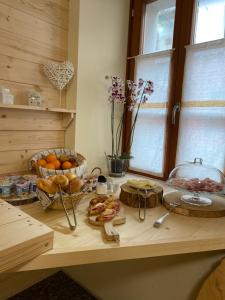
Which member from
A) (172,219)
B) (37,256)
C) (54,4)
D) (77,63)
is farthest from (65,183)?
(54,4)

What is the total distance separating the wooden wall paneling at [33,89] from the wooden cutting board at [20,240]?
2.64 feet

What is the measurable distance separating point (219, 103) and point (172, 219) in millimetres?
748

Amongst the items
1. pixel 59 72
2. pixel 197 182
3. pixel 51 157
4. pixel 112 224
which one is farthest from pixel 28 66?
pixel 197 182

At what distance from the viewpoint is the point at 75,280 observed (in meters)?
1.54

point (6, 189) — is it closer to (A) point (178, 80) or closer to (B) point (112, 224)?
(B) point (112, 224)

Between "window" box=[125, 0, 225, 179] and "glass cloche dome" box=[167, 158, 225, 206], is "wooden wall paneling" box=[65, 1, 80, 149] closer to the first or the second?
"window" box=[125, 0, 225, 179]

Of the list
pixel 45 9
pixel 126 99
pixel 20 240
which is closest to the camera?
pixel 20 240

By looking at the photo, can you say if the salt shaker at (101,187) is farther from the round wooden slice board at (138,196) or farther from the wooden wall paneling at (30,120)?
the wooden wall paneling at (30,120)

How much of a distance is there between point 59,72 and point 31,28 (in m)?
0.29

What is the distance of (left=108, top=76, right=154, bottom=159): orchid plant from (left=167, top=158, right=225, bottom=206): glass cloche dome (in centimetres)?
52

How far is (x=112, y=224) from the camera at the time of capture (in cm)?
86

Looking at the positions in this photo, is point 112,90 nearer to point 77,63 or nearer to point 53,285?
point 77,63

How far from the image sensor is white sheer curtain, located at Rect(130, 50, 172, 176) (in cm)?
154

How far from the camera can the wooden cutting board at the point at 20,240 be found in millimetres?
594
